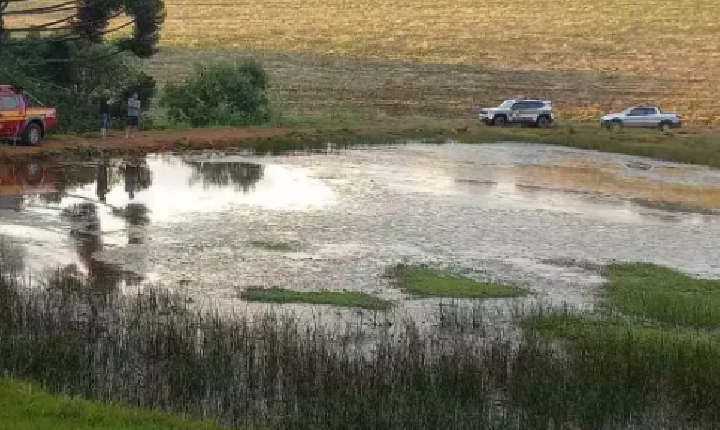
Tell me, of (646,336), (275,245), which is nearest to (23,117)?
(275,245)

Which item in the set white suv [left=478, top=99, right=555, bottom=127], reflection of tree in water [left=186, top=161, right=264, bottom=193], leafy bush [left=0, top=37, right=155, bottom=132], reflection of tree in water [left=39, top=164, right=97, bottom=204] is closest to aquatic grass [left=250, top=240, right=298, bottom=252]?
reflection of tree in water [left=39, top=164, right=97, bottom=204]

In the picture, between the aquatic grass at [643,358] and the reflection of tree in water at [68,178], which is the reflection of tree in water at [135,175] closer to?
the reflection of tree in water at [68,178]

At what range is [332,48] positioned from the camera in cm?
8325

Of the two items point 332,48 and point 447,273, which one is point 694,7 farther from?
→ point 447,273

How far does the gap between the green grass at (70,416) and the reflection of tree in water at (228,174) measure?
62.9ft

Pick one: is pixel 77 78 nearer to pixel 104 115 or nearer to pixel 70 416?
pixel 104 115

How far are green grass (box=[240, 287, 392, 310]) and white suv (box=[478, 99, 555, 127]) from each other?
39.0 metres

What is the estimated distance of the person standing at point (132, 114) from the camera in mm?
38344

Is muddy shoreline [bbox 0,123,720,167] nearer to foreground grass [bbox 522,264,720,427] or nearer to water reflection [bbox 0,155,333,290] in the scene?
water reflection [bbox 0,155,333,290]

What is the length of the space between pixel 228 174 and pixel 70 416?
23126 millimetres

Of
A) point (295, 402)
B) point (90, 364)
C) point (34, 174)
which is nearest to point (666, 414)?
point (295, 402)

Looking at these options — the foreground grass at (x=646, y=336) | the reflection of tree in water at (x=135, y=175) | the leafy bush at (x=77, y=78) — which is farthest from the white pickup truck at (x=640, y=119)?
the foreground grass at (x=646, y=336)

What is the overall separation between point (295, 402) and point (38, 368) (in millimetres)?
2686

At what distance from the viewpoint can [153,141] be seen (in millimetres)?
38500
